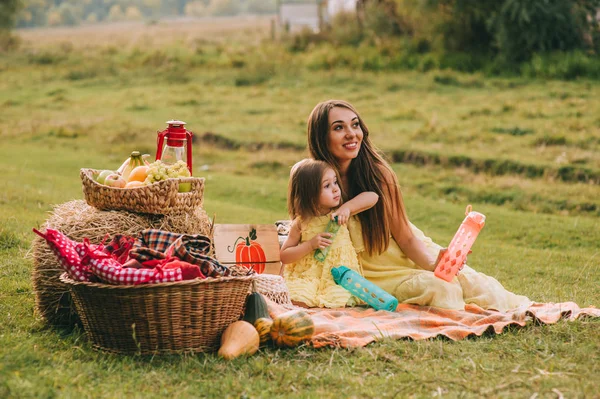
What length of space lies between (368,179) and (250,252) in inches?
44.9

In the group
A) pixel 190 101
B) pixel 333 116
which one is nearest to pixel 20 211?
pixel 333 116

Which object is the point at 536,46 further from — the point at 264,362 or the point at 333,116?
the point at 264,362

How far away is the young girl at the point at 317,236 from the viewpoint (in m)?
6.01

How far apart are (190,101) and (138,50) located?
820 cm

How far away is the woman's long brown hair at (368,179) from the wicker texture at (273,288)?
0.92 meters

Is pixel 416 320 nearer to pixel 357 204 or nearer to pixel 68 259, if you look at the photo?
pixel 357 204

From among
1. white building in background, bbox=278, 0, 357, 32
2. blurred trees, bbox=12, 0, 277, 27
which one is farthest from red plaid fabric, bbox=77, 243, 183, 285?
blurred trees, bbox=12, 0, 277, 27

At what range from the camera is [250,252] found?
612cm

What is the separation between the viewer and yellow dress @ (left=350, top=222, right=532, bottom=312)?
19.6 ft

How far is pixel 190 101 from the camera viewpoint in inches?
746

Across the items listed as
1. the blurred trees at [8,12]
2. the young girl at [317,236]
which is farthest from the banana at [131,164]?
the blurred trees at [8,12]

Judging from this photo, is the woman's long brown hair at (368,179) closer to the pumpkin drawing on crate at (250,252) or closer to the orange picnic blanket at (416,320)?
the orange picnic blanket at (416,320)

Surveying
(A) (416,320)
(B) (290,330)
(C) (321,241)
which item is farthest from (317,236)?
(B) (290,330)

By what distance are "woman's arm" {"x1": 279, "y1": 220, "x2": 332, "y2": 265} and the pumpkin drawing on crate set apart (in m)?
0.18
